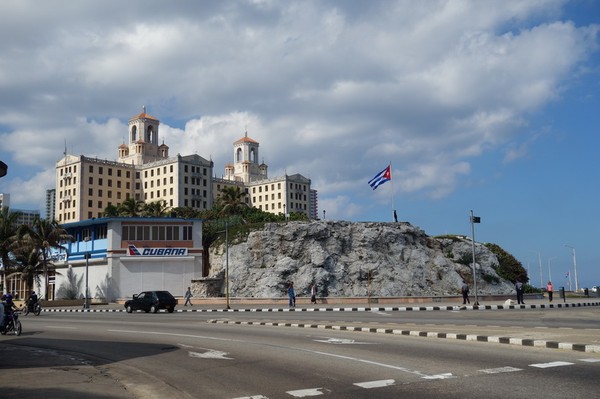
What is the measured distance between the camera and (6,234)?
60.3 meters

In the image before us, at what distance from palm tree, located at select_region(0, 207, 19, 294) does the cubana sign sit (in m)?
11.8

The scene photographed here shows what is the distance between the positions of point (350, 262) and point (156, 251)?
19903mm

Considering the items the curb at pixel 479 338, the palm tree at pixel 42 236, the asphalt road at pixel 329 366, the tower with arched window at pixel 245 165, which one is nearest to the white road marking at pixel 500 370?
the asphalt road at pixel 329 366

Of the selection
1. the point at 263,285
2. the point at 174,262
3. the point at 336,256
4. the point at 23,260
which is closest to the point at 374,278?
the point at 336,256

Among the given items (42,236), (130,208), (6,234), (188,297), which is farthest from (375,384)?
(130,208)

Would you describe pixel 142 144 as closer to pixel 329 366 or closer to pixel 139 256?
pixel 139 256

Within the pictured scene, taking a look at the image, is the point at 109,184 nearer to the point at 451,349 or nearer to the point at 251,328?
the point at 251,328

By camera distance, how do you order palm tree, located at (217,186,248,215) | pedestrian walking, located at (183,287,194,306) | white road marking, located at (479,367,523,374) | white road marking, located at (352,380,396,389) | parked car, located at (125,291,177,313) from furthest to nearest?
palm tree, located at (217,186,248,215) → pedestrian walking, located at (183,287,194,306) → parked car, located at (125,291,177,313) → white road marking, located at (479,367,523,374) → white road marking, located at (352,380,396,389)

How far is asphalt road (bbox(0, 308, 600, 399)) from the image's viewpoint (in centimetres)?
926

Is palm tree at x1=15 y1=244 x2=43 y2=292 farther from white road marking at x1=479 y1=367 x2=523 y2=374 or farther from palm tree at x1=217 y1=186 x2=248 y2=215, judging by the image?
white road marking at x1=479 y1=367 x2=523 y2=374

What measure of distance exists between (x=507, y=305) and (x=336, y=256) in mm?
24699

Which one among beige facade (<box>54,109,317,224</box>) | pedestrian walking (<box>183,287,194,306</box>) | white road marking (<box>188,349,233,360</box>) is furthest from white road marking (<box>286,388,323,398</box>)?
beige facade (<box>54,109,317,224</box>)

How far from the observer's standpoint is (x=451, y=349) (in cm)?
1420

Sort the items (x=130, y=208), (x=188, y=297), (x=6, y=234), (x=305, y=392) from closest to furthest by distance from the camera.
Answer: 1. (x=305, y=392)
2. (x=188, y=297)
3. (x=6, y=234)
4. (x=130, y=208)
